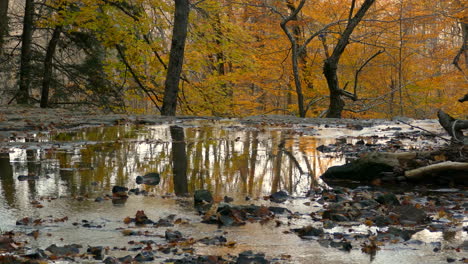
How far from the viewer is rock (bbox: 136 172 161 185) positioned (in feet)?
12.7

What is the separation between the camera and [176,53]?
10602 mm

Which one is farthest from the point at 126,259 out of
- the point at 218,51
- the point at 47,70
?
the point at 218,51

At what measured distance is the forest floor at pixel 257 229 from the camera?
2.18 m

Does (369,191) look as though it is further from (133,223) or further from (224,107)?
(224,107)

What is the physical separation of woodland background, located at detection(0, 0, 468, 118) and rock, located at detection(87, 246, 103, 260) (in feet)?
28.0

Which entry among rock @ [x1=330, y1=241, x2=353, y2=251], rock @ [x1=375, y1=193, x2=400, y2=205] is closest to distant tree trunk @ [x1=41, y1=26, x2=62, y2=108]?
rock @ [x1=375, y1=193, x2=400, y2=205]

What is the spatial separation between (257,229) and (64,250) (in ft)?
3.10

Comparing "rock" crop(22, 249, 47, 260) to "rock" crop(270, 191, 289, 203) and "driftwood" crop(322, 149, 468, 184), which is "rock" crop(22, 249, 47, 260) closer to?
"rock" crop(270, 191, 289, 203)

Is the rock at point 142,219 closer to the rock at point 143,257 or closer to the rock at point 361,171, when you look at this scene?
the rock at point 143,257

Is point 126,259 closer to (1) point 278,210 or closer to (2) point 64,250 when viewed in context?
(2) point 64,250

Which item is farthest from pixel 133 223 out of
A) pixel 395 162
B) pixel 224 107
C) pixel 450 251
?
pixel 224 107

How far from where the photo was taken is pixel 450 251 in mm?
2248

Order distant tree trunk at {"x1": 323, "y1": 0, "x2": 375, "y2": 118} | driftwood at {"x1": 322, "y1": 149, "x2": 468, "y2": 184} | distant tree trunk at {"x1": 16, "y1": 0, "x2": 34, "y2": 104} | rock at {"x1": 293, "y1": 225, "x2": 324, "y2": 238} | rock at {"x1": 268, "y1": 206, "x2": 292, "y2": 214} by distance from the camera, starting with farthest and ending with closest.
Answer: distant tree trunk at {"x1": 16, "y1": 0, "x2": 34, "y2": 104} < distant tree trunk at {"x1": 323, "y1": 0, "x2": 375, "y2": 118} < driftwood at {"x1": 322, "y1": 149, "x2": 468, "y2": 184} < rock at {"x1": 268, "y1": 206, "x2": 292, "y2": 214} < rock at {"x1": 293, "y1": 225, "x2": 324, "y2": 238}

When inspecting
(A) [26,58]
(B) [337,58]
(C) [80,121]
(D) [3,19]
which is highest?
(D) [3,19]
